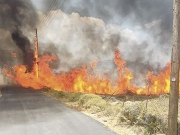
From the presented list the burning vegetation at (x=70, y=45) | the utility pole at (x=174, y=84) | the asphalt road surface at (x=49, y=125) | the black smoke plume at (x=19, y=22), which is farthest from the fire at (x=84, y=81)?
the utility pole at (x=174, y=84)

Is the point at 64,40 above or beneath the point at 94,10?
beneath

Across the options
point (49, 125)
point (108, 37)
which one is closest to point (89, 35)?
point (108, 37)

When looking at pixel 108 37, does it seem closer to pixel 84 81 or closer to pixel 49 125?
pixel 84 81

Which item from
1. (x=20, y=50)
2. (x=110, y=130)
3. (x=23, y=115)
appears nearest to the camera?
(x=110, y=130)

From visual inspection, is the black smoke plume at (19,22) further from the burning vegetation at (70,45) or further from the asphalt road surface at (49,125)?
the asphalt road surface at (49,125)

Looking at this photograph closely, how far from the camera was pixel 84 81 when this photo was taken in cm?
4278

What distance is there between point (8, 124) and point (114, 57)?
47.7 meters

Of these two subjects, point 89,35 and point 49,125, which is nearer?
point 49,125

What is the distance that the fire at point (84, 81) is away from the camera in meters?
40.7

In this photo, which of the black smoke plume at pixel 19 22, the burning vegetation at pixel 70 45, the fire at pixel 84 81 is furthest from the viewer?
the black smoke plume at pixel 19 22

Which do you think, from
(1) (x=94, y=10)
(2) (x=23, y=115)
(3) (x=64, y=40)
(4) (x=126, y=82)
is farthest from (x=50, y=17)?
(2) (x=23, y=115)

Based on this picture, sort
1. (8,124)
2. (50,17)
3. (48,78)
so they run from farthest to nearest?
(50,17) → (48,78) → (8,124)

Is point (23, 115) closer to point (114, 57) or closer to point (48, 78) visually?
point (48, 78)

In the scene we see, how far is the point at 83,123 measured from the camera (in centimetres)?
1174
